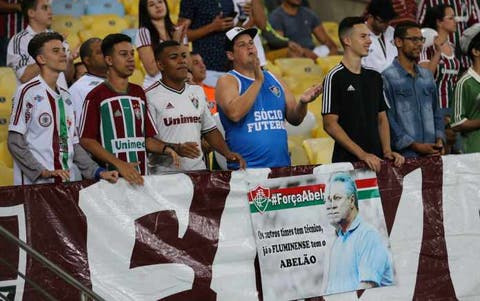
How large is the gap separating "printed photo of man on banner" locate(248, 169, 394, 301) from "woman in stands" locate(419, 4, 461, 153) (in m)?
3.09

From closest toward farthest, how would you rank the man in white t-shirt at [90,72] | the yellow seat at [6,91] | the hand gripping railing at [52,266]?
the hand gripping railing at [52,266] → the man in white t-shirt at [90,72] → the yellow seat at [6,91]

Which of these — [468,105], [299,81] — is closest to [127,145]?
[468,105]

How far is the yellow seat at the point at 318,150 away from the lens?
411 inches

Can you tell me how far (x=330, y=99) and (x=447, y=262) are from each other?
5.17 ft

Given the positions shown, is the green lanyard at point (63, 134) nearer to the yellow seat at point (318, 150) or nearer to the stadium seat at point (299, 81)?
the yellow seat at point (318, 150)

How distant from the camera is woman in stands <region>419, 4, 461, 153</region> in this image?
11.1 meters

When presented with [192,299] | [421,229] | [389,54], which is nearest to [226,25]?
[389,54]

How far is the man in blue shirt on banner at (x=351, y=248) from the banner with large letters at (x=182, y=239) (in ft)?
0.27

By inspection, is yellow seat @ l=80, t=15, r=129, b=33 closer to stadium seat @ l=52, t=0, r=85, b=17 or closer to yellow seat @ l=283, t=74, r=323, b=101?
stadium seat @ l=52, t=0, r=85, b=17

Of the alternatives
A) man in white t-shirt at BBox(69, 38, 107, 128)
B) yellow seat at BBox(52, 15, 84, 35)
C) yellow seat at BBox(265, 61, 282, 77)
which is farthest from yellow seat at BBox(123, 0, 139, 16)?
man in white t-shirt at BBox(69, 38, 107, 128)

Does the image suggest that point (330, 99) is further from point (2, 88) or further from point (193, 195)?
point (2, 88)

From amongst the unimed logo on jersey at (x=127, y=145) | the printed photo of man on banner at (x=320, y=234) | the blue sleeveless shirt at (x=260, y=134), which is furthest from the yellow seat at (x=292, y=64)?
the unimed logo on jersey at (x=127, y=145)

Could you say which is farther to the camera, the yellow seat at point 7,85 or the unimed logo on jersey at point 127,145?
the yellow seat at point 7,85

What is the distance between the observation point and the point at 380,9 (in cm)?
1221
